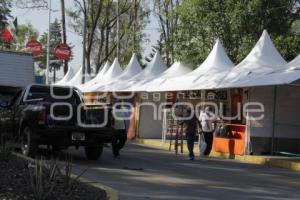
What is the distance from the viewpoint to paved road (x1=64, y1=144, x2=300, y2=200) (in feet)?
37.6

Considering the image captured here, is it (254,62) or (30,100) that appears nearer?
(30,100)

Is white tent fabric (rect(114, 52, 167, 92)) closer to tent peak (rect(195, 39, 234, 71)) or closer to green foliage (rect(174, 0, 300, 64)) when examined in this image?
green foliage (rect(174, 0, 300, 64))

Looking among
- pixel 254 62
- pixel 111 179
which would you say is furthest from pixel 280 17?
pixel 111 179

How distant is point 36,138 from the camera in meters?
15.2

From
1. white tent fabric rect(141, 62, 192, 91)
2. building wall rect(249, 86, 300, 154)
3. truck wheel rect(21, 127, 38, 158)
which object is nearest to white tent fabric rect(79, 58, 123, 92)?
white tent fabric rect(141, 62, 192, 91)

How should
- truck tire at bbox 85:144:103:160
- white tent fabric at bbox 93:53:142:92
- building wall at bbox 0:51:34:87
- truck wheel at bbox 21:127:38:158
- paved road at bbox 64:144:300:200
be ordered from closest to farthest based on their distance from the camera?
paved road at bbox 64:144:300:200, truck wheel at bbox 21:127:38:158, truck tire at bbox 85:144:103:160, building wall at bbox 0:51:34:87, white tent fabric at bbox 93:53:142:92

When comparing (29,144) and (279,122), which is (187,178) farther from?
(279,122)

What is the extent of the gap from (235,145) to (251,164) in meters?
2.10

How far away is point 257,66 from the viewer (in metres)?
21.9

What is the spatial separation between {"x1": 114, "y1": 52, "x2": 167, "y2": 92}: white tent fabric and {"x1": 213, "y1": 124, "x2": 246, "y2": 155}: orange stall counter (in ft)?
19.6

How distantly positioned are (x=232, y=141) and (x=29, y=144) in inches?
314

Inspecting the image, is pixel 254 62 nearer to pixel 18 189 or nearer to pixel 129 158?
pixel 129 158

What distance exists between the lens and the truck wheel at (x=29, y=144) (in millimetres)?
15312

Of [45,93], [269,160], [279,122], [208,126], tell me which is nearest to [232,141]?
[208,126]
